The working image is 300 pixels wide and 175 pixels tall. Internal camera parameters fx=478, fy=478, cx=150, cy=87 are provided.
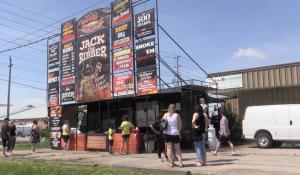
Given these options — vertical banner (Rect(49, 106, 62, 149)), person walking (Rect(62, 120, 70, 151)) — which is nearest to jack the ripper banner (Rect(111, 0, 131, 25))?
person walking (Rect(62, 120, 70, 151))

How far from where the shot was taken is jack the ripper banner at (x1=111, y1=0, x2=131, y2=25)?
73.3 feet

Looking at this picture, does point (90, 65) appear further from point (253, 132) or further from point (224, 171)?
point (224, 171)

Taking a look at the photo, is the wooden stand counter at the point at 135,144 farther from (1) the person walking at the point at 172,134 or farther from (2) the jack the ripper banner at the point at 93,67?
(1) the person walking at the point at 172,134

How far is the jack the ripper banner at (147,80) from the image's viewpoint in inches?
819

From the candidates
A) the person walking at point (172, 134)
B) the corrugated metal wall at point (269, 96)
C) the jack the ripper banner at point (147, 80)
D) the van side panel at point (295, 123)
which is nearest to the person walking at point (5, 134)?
the jack the ripper banner at point (147, 80)

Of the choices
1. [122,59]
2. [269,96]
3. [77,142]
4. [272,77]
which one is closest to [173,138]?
[122,59]

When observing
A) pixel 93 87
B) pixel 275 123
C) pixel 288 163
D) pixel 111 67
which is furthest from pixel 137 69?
pixel 288 163

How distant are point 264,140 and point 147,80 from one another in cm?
672

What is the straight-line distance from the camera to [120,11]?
22.9 meters

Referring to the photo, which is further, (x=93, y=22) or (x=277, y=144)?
(x=93, y=22)

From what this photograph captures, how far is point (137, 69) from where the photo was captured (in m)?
21.6

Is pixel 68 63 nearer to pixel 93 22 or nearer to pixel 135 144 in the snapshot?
pixel 93 22

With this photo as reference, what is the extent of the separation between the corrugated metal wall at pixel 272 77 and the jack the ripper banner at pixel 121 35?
13274mm

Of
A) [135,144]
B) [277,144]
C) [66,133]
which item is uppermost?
[66,133]
